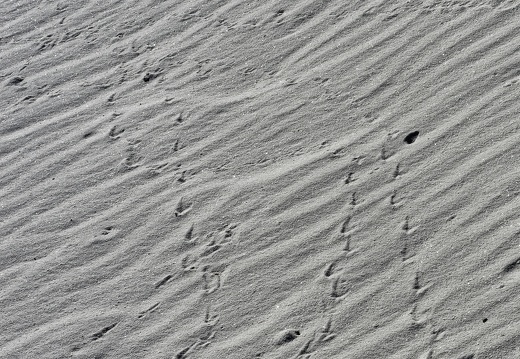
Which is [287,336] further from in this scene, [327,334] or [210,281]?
[210,281]

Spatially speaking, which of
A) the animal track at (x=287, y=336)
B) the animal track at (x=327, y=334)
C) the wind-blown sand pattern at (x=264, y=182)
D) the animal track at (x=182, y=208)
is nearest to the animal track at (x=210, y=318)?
the wind-blown sand pattern at (x=264, y=182)

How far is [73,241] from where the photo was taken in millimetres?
4371

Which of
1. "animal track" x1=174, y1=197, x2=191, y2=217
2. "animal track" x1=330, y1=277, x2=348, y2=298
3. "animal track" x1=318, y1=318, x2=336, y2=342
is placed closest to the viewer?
"animal track" x1=318, y1=318, x2=336, y2=342

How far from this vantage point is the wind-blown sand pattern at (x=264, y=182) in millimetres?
3822

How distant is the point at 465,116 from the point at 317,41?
1.14 metres

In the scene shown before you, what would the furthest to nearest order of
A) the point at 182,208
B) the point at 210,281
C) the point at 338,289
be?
the point at 182,208 < the point at 210,281 < the point at 338,289

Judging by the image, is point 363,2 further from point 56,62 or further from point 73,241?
A: point 73,241

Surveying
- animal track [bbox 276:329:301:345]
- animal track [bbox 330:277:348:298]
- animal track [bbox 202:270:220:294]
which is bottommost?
animal track [bbox 276:329:301:345]

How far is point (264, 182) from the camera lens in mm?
4441

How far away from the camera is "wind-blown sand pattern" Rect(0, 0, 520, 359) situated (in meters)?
3.82

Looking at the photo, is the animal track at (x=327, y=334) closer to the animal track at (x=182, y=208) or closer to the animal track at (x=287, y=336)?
the animal track at (x=287, y=336)

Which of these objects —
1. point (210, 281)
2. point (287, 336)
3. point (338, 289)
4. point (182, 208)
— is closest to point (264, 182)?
point (182, 208)

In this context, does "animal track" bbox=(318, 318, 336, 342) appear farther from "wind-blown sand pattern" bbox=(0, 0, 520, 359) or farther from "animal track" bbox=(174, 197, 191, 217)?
"animal track" bbox=(174, 197, 191, 217)

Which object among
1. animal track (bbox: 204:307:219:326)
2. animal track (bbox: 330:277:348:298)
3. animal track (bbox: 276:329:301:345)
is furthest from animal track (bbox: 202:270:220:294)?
animal track (bbox: 330:277:348:298)
